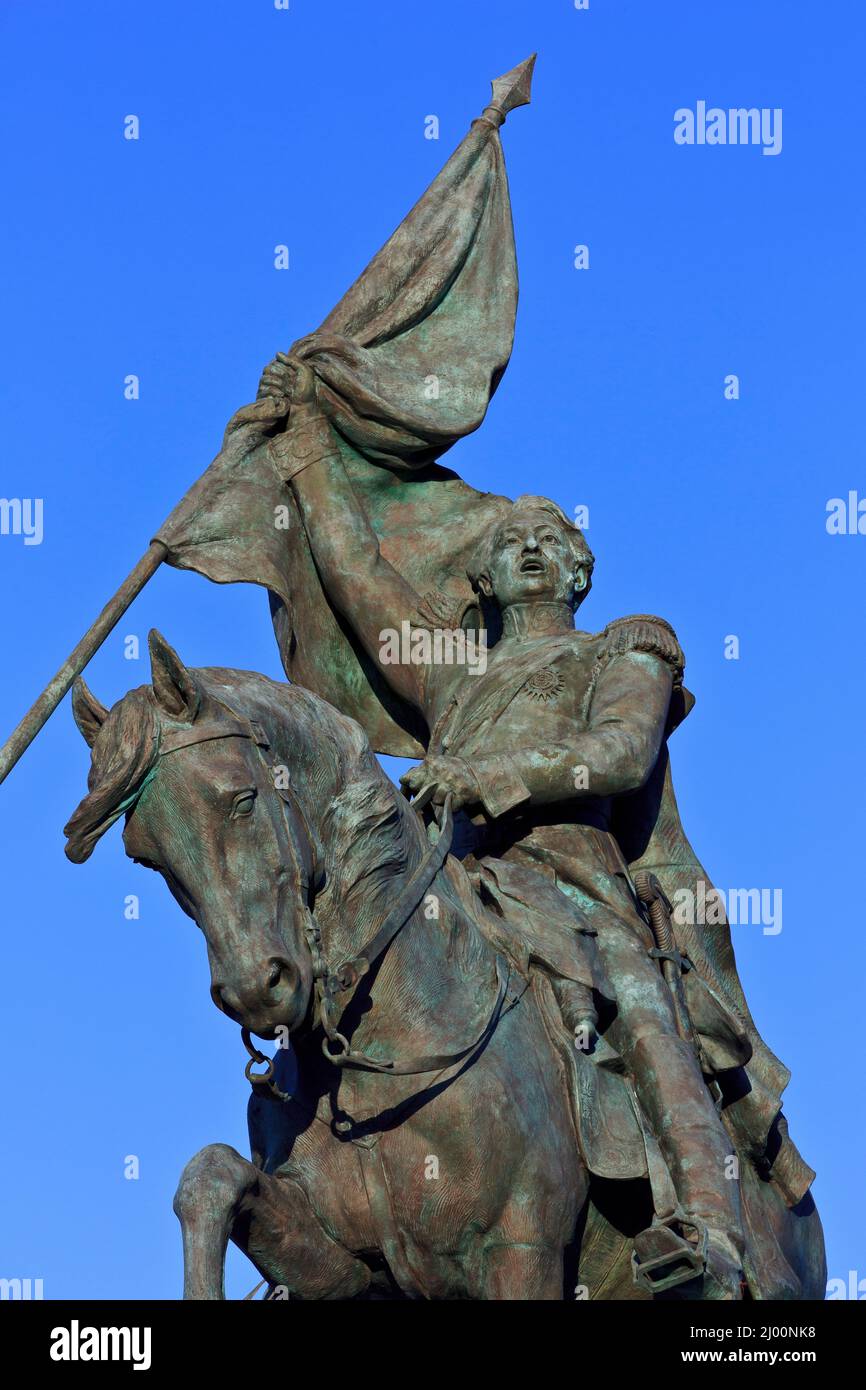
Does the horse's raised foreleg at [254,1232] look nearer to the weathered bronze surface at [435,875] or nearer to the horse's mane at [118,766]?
the weathered bronze surface at [435,875]

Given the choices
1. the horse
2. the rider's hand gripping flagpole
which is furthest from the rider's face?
the horse

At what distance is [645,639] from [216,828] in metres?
4.15

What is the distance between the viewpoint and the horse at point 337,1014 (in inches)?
457

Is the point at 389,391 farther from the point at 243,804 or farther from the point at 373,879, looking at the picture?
the point at 243,804

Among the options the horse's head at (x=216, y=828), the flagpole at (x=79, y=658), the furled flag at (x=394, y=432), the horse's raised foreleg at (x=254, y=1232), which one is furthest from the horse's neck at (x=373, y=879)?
the furled flag at (x=394, y=432)

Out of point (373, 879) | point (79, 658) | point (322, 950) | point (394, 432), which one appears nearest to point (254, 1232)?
point (322, 950)

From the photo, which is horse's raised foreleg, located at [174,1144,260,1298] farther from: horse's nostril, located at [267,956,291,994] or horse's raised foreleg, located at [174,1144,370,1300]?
horse's nostril, located at [267,956,291,994]

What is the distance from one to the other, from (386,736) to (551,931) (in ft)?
11.5

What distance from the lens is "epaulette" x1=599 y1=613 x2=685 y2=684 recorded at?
15.1 m

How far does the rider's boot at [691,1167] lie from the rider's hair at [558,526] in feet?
10.2

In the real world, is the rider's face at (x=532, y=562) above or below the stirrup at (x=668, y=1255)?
above

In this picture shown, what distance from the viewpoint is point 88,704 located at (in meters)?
12.1

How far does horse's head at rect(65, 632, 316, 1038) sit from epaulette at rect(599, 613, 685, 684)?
3723 millimetres
